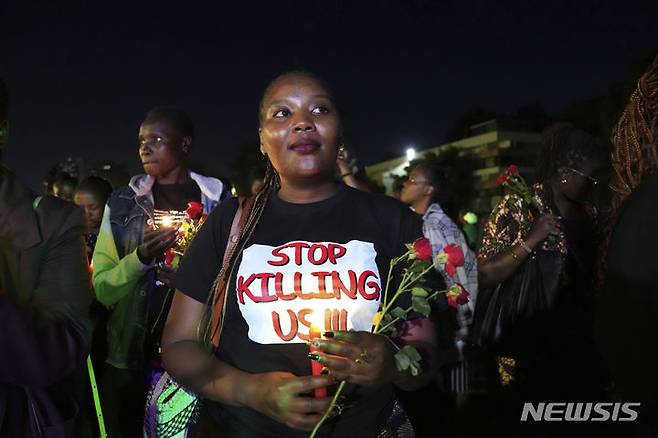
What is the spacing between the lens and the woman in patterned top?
14.2ft

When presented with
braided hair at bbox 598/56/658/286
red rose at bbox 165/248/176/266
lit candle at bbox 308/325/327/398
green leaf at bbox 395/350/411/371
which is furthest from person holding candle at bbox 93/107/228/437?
braided hair at bbox 598/56/658/286

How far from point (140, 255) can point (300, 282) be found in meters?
1.87

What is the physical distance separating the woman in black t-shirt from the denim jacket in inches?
61.2

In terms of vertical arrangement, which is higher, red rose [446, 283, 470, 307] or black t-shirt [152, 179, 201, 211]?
black t-shirt [152, 179, 201, 211]

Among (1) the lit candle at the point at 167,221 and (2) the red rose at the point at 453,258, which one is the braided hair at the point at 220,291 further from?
(1) the lit candle at the point at 167,221

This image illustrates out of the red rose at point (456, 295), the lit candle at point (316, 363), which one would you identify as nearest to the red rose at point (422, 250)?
the red rose at point (456, 295)

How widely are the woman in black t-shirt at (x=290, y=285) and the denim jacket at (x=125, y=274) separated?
61.2 inches

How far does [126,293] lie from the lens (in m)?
3.97

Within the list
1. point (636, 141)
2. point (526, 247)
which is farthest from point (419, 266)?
point (526, 247)

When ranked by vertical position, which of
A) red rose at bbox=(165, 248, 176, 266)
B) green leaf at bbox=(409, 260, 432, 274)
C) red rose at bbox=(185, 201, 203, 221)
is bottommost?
red rose at bbox=(165, 248, 176, 266)

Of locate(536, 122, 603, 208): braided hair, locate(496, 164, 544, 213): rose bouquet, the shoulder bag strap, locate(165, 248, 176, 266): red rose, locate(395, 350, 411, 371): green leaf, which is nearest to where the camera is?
locate(395, 350, 411, 371): green leaf

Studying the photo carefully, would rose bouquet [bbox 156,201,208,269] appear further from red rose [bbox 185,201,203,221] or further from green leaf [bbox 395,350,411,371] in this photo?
green leaf [bbox 395,350,411,371]

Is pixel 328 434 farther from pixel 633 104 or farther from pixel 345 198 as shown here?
pixel 633 104

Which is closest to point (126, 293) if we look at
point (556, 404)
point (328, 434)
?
point (328, 434)
